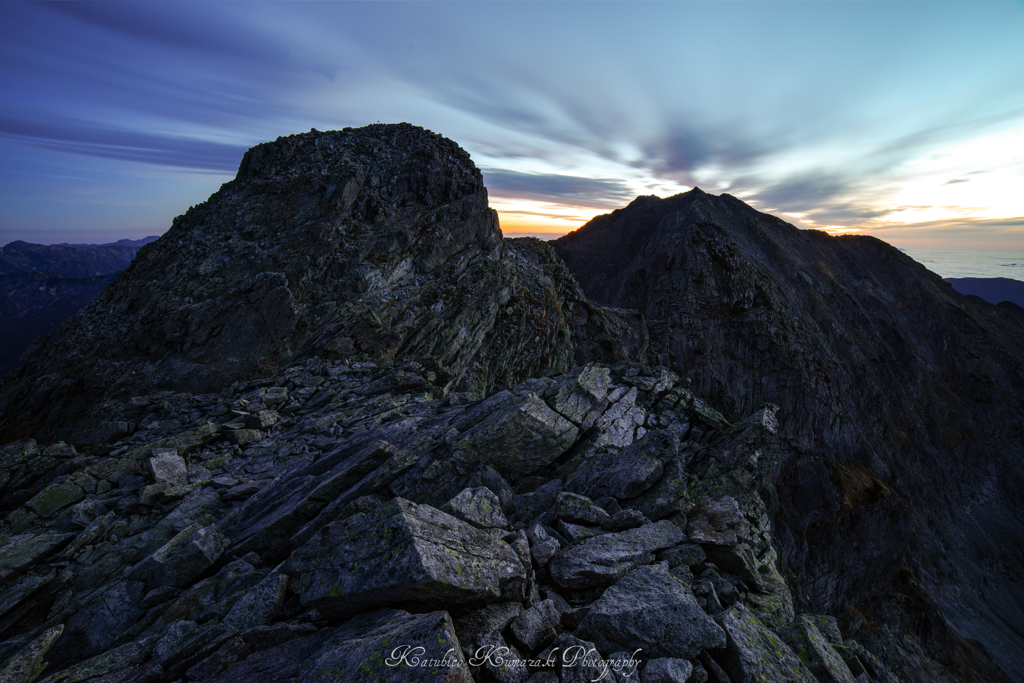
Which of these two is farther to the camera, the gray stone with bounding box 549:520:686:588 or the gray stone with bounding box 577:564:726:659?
the gray stone with bounding box 549:520:686:588

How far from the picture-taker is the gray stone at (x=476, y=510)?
8555 mm

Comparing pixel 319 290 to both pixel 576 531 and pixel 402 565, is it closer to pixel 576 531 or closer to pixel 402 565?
pixel 576 531

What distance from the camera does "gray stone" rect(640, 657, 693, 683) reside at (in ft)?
18.7

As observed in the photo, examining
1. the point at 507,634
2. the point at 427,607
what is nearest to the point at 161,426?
the point at 427,607

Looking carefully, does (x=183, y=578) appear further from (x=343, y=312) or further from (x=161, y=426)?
(x=343, y=312)

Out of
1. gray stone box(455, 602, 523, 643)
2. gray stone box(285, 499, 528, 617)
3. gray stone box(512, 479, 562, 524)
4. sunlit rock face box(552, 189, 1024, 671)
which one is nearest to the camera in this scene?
gray stone box(455, 602, 523, 643)

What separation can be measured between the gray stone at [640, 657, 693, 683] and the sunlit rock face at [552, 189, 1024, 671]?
1880 inches

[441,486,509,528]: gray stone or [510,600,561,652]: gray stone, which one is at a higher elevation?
[441,486,509,528]: gray stone

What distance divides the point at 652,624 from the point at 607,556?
1.87 meters

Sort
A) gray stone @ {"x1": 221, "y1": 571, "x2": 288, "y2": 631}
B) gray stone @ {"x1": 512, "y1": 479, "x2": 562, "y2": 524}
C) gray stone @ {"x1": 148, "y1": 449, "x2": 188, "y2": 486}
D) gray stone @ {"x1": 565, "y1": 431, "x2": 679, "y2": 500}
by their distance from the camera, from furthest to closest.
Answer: gray stone @ {"x1": 148, "y1": 449, "x2": 188, "y2": 486} → gray stone @ {"x1": 565, "y1": 431, "x2": 679, "y2": 500} → gray stone @ {"x1": 512, "y1": 479, "x2": 562, "y2": 524} → gray stone @ {"x1": 221, "y1": 571, "x2": 288, "y2": 631}

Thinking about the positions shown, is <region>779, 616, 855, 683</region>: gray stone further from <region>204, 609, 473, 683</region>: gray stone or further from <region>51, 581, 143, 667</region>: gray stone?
<region>51, 581, 143, 667</region>: gray stone

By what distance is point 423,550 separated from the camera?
670cm

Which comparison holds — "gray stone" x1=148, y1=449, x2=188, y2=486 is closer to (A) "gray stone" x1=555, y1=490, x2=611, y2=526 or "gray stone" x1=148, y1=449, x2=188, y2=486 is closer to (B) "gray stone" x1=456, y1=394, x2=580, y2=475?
(B) "gray stone" x1=456, y1=394, x2=580, y2=475

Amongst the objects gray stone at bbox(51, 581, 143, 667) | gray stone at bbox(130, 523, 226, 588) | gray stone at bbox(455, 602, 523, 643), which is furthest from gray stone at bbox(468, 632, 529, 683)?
gray stone at bbox(51, 581, 143, 667)
